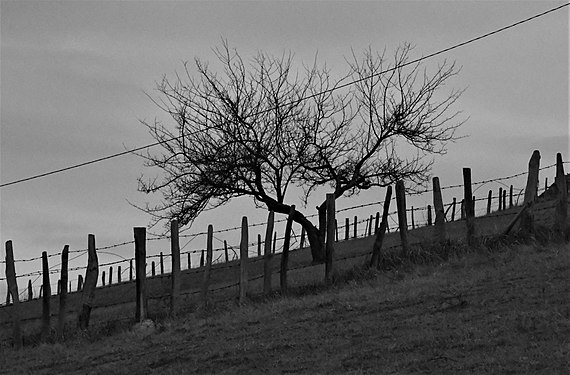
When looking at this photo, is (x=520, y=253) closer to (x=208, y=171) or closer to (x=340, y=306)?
(x=340, y=306)

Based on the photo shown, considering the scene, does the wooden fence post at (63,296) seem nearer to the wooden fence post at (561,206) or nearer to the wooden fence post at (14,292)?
the wooden fence post at (14,292)

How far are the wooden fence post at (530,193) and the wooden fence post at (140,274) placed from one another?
7.68 m

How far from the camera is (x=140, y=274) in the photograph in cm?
2017

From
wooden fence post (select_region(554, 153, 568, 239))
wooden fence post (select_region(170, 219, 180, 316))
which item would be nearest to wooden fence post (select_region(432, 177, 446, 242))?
wooden fence post (select_region(554, 153, 568, 239))

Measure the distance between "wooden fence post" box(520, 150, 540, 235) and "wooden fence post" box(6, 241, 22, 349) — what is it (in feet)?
34.2

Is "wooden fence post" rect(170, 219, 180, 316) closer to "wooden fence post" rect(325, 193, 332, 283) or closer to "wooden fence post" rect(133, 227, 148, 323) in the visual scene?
"wooden fence post" rect(133, 227, 148, 323)

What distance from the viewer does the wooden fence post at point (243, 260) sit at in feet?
67.2

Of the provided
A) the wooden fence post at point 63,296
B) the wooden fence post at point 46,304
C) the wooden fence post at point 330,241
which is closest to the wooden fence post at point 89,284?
the wooden fence post at point 63,296

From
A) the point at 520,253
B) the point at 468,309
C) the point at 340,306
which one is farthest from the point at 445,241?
the point at 468,309

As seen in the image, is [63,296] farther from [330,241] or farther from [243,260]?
[330,241]

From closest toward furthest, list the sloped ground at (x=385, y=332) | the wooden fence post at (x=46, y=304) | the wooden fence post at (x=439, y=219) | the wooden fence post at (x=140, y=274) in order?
1. the sloped ground at (x=385, y=332)
2. the wooden fence post at (x=140, y=274)
3. the wooden fence post at (x=46, y=304)
4. the wooden fence post at (x=439, y=219)

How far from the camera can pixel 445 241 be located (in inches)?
819

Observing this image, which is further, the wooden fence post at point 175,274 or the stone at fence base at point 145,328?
the wooden fence post at point 175,274

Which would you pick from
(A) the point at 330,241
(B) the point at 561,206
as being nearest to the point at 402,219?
(A) the point at 330,241
